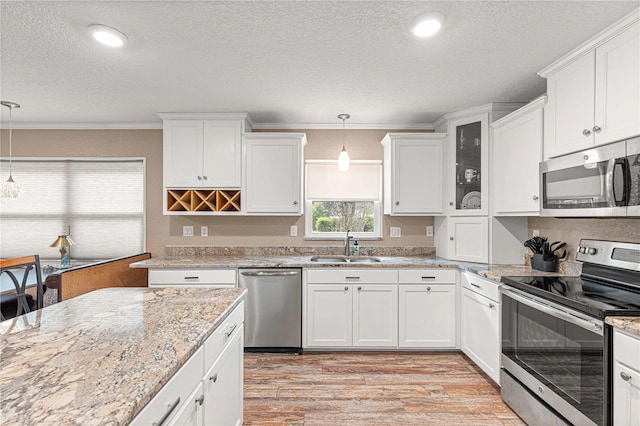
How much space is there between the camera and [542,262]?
2617 mm

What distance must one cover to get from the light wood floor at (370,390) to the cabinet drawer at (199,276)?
2.47 feet

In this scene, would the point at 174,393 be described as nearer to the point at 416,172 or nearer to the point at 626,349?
the point at 626,349

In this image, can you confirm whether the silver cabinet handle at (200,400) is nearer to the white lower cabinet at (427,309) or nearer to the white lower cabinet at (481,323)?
the white lower cabinet at (481,323)

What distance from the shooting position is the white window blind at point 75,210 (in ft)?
12.9

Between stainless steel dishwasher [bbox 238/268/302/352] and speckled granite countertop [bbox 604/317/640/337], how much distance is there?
7.37 feet

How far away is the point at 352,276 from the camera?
315 cm

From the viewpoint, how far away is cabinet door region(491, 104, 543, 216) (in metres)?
2.52

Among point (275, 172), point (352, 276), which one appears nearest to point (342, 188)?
point (275, 172)

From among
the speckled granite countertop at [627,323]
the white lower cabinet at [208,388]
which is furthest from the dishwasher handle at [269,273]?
the speckled granite countertop at [627,323]

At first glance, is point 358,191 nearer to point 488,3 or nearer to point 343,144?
point 343,144

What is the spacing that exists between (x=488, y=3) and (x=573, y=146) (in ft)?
3.62

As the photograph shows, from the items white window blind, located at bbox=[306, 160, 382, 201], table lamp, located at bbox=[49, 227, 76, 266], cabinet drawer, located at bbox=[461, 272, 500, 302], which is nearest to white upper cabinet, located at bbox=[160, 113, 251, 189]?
white window blind, located at bbox=[306, 160, 382, 201]

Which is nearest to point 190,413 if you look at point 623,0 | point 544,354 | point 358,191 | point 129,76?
point 544,354

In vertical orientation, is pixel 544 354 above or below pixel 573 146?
below
